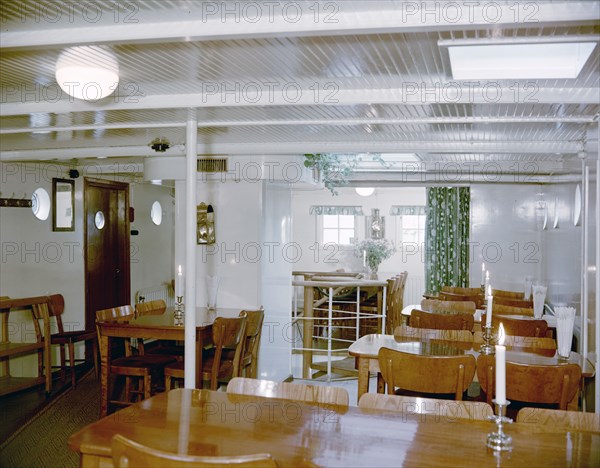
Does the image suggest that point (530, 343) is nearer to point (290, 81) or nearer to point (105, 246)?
point (290, 81)

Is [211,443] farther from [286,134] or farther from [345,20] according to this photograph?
[286,134]

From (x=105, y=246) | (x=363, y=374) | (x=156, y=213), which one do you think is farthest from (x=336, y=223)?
(x=363, y=374)

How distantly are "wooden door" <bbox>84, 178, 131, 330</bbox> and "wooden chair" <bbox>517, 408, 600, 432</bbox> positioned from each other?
612 cm

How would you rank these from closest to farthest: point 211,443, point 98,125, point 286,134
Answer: point 211,443
point 98,125
point 286,134

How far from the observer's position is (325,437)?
1.93 m

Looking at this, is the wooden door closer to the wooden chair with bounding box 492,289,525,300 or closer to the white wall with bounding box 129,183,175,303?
the white wall with bounding box 129,183,175,303

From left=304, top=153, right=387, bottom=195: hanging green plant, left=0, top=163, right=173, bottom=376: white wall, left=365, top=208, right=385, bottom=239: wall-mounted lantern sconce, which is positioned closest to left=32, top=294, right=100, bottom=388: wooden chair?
left=0, top=163, right=173, bottom=376: white wall

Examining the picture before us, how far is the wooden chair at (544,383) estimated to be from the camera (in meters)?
2.79

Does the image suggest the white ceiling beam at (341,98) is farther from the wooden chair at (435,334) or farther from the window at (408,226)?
the window at (408,226)

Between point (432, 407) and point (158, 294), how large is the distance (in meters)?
6.78

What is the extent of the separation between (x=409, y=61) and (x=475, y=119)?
2.89 feet

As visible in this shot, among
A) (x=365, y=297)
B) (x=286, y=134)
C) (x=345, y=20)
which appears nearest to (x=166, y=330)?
(x=286, y=134)

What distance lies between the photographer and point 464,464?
5.65ft

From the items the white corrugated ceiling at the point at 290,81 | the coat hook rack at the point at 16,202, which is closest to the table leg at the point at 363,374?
the white corrugated ceiling at the point at 290,81
